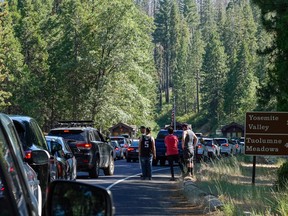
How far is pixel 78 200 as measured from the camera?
10.0 ft

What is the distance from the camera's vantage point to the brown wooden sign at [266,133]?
58.3ft

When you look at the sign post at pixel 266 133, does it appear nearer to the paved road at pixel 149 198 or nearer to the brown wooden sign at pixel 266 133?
the brown wooden sign at pixel 266 133

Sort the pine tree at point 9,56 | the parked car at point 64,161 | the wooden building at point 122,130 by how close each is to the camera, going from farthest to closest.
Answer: the wooden building at point 122,130, the pine tree at point 9,56, the parked car at point 64,161

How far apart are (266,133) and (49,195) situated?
15273mm

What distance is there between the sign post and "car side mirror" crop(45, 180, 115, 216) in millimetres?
15007

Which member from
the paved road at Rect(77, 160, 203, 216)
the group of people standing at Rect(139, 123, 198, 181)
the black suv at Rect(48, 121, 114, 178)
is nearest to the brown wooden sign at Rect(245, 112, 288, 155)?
the paved road at Rect(77, 160, 203, 216)

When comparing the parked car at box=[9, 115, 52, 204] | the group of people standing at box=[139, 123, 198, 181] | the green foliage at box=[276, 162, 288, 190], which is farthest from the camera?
the group of people standing at box=[139, 123, 198, 181]

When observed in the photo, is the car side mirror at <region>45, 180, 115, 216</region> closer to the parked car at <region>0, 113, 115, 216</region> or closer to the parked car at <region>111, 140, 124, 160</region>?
the parked car at <region>0, 113, 115, 216</region>

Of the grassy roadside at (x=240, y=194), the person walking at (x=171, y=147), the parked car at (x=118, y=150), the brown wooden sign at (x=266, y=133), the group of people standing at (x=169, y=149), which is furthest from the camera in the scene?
the parked car at (x=118, y=150)

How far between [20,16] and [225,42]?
84.0m

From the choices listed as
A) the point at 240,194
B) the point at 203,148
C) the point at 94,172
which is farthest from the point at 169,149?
the point at 203,148

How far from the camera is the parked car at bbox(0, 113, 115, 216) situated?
9.40 ft

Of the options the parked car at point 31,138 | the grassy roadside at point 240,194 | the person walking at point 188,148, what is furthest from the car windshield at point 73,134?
the parked car at point 31,138

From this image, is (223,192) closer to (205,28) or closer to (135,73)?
(135,73)
